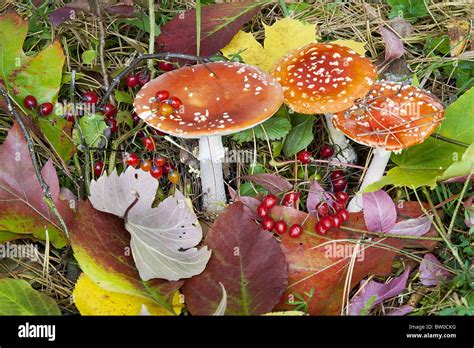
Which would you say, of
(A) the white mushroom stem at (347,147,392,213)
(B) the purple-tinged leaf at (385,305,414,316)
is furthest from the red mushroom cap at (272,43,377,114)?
(B) the purple-tinged leaf at (385,305,414,316)

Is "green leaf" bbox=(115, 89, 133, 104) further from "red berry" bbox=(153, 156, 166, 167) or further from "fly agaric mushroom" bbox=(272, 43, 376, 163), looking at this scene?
"fly agaric mushroom" bbox=(272, 43, 376, 163)

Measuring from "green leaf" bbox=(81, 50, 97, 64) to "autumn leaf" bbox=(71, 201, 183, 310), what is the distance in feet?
3.20

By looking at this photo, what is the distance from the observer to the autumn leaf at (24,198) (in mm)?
2621

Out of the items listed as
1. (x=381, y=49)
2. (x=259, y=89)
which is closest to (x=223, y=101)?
(x=259, y=89)

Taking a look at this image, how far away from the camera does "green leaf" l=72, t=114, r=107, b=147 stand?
2863 mm

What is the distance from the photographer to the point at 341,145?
2.94 m

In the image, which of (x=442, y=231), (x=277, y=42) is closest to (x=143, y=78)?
(x=277, y=42)

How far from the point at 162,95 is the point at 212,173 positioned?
498 millimetres

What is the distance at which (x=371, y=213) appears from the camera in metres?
2.60

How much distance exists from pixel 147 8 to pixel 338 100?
1.33 meters

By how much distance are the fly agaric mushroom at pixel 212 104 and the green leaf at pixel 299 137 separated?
1.22ft

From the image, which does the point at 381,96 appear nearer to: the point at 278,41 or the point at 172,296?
the point at 278,41
